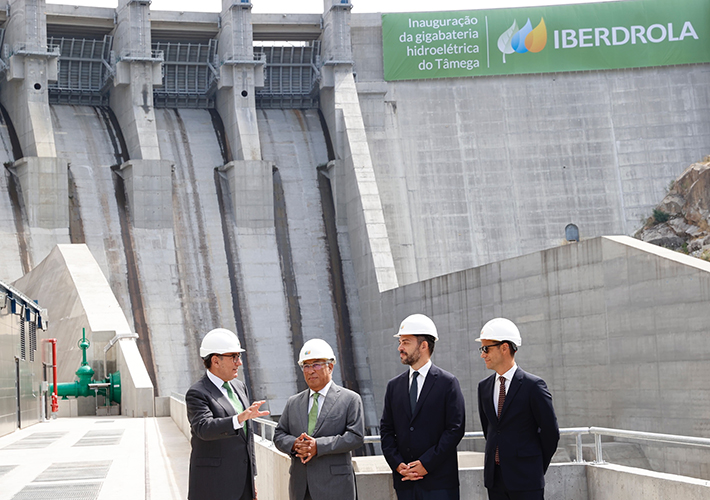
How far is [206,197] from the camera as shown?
120 feet

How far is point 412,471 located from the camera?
652 centimetres

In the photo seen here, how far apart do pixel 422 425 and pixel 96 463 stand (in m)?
8.79

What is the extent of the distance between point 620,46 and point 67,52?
23.2 meters

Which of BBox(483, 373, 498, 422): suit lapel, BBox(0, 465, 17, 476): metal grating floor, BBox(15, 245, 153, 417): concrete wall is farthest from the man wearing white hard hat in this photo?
BBox(15, 245, 153, 417): concrete wall

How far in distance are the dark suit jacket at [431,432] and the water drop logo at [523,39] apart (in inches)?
1370

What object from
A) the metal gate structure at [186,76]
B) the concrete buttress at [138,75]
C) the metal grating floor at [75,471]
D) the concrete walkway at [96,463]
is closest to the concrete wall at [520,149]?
the metal gate structure at [186,76]

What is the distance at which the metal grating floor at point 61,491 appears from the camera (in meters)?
10.9

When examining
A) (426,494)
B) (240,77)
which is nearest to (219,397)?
(426,494)

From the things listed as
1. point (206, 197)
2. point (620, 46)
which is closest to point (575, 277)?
point (206, 197)

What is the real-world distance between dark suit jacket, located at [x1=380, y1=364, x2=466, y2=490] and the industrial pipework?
819 inches

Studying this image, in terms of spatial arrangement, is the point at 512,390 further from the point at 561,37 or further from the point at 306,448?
the point at 561,37

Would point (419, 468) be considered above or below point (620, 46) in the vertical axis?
below

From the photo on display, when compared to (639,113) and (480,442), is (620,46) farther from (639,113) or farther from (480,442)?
(480,442)

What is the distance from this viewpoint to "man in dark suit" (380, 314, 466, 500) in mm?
6508
